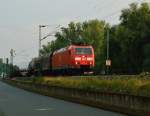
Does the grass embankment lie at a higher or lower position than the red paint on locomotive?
lower

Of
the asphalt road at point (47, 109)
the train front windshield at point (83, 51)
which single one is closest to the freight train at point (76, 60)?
the train front windshield at point (83, 51)

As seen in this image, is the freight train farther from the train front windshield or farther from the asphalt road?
the asphalt road

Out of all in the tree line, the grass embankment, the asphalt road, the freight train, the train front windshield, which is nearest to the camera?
the grass embankment

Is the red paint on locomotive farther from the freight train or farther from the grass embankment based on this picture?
the grass embankment

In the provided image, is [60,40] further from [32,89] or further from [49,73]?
[32,89]

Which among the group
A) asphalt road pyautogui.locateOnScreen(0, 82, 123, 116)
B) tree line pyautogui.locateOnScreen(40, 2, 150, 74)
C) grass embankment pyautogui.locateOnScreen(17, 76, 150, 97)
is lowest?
asphalt road pyautogui.locateOnScreen(0, 82, 123, 116)

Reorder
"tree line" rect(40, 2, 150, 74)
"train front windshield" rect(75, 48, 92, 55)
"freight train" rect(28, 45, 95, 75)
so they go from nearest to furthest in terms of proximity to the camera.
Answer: "freight train" rect(28, 45, 95, 75) < "train front windshield" rect(75, 48, 92, 55) < "tree line" rect(40, 2, 150, 74)

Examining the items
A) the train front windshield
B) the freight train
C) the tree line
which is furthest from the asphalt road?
the tree line

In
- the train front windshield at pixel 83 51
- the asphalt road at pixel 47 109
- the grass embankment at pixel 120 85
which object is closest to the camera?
the grass embankment at pixel 120 85

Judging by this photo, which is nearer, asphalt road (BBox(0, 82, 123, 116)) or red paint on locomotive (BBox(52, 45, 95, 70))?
asphalt road (BBox(0, 82, 123, 116))

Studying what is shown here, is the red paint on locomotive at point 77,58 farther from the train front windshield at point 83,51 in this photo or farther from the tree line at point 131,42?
the tree line at point 131,42

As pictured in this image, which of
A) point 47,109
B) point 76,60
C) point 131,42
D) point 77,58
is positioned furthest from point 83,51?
point 131,42

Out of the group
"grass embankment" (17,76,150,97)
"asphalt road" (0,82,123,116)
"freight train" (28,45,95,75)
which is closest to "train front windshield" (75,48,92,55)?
"freight train" (28,45,95,75)

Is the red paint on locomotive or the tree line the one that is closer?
the red paint on locomotive
